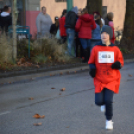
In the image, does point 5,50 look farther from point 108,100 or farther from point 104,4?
point 104,4

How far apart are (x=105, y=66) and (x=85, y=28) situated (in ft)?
24.2

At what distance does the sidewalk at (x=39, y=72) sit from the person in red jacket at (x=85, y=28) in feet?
2.29

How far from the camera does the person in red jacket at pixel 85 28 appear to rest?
12539 mm

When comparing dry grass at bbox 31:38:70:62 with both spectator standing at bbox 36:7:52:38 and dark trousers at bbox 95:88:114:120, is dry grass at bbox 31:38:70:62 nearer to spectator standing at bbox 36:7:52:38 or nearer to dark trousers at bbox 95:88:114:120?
spectator standing at bbox 36:7:52:38

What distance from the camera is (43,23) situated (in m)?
14.4

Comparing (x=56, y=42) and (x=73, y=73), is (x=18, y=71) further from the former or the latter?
(x=56, y=42)

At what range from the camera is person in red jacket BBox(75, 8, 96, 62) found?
41.1 ft

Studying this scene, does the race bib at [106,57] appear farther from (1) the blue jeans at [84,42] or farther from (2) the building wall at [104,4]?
(2) the building wall at [104,4]

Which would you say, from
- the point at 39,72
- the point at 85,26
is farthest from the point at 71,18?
the point at 39,72

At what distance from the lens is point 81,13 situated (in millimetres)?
12773

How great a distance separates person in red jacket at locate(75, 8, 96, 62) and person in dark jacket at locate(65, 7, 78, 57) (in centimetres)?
39

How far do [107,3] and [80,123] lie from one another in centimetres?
2420

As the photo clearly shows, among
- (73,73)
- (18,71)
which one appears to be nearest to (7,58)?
(18,71)

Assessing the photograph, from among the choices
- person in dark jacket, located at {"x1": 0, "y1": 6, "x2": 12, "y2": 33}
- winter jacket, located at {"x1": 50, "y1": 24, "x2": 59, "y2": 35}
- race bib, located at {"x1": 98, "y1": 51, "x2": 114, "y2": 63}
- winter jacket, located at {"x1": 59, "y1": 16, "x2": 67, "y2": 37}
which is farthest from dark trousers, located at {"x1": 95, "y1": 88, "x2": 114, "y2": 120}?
winter jacket, located at {"x1": 50, "y1": 24, "x2": 59, "y2": 35}
